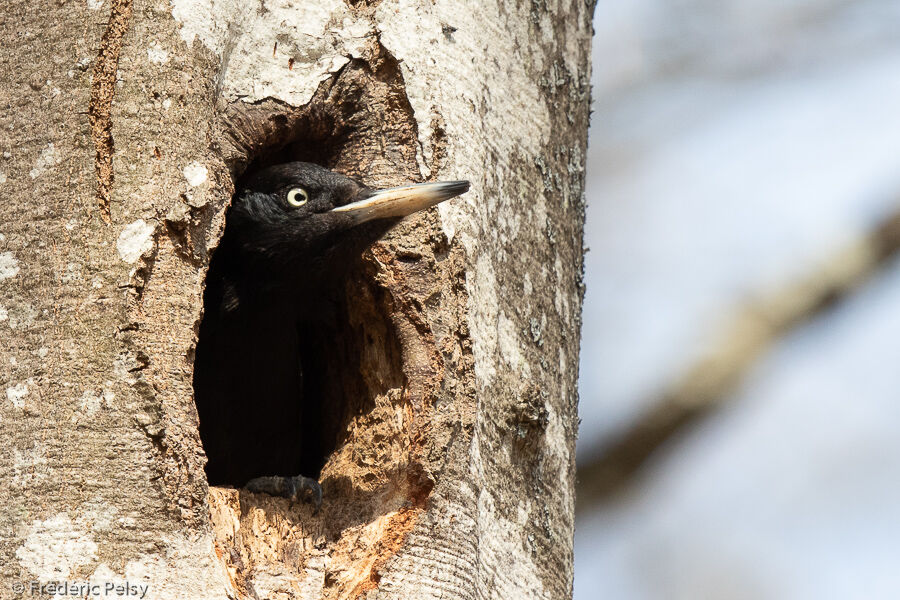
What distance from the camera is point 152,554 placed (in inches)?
136

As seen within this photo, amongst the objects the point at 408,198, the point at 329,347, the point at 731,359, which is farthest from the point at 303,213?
the point at 731,359

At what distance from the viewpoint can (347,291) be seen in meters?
4.93

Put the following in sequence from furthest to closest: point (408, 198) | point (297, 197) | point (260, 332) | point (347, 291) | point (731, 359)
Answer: point (731, 359), point (260, 332), point (297, 197), point (347, 291), point (408, 198)

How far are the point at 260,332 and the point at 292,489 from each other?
1.73 metres

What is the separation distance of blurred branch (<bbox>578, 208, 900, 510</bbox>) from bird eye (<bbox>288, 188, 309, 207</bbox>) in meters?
2.60

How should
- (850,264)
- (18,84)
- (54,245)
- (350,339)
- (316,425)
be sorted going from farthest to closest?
(850,264)
(316,425)
(350,339)
(18,84)
(54,245)

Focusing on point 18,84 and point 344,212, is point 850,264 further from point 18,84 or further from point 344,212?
point 18,84

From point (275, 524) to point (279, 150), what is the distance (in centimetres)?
171

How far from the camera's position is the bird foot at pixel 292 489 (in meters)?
4.32

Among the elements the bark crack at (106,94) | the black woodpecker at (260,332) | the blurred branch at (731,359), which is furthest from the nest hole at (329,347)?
the blurred branch at (731,359)

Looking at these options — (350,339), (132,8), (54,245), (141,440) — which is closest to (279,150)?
(350,339)

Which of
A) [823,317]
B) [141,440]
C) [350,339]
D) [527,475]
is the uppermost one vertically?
[823,317]

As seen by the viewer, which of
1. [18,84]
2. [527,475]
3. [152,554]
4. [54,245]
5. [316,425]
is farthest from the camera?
[316,425]

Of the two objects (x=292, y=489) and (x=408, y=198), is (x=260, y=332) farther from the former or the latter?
(x=408, y=198)
